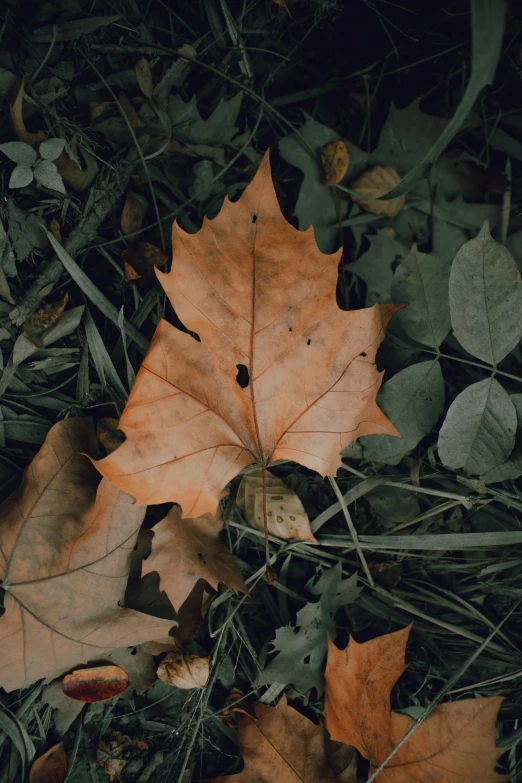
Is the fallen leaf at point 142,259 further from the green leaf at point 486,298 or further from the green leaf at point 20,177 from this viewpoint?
the green leaf at point 486,298

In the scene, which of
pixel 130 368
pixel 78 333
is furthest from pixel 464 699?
pixel 78 333

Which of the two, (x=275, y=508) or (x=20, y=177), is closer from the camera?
(x=20, y=177)

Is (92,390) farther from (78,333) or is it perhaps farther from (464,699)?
(464,699)

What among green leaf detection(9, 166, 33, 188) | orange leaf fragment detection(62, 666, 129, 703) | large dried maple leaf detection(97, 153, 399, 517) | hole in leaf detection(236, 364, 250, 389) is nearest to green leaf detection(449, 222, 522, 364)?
large dried maple leaf detection(97, 153, 399, 517)

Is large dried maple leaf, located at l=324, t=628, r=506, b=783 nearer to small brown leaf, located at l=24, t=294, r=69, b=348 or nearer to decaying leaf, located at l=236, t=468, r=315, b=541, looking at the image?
decaying leaf, located at l=236, t=468, r=315, b=541

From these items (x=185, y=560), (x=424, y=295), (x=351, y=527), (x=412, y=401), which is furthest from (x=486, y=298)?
(x=185, y=560)

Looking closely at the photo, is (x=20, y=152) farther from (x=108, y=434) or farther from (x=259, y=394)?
(x=259, y=394)
